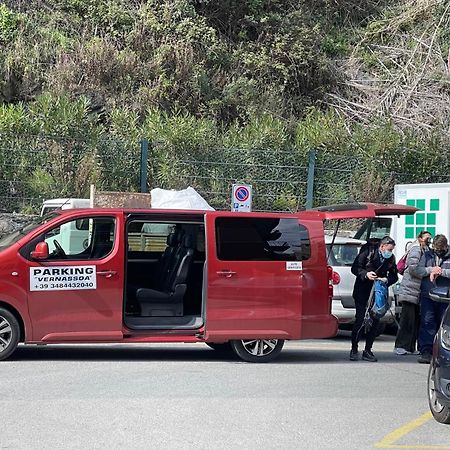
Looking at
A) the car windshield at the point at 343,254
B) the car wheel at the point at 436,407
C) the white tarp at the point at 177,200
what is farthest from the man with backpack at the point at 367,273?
the white tarp at the point at 177,200

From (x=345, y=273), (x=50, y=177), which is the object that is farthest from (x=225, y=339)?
(x=50, y=177)

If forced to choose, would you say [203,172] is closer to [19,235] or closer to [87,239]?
[87,239]

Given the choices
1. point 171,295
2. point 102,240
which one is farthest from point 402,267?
point 102,240

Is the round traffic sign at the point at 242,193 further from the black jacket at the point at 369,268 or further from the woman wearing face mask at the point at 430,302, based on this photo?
the woman wearing face mask at the point at 430,302

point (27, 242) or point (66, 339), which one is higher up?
point (27, 242)

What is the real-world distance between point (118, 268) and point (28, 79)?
1290cm

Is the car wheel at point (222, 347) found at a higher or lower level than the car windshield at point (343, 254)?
lower

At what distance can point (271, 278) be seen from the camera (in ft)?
39.3

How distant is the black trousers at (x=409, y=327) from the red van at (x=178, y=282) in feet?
4.86

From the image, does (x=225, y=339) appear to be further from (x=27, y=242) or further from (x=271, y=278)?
(x=27, y=242)

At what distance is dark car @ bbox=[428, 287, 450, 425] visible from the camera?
321 inches

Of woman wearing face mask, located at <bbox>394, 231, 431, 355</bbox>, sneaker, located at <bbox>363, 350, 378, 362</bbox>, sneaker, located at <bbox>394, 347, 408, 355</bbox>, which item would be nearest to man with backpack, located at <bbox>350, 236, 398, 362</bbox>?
sneaker, located at <bbox>363, 350, 378, 362</bbox>

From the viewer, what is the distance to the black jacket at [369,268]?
12.7 m

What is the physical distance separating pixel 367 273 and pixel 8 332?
465cm
